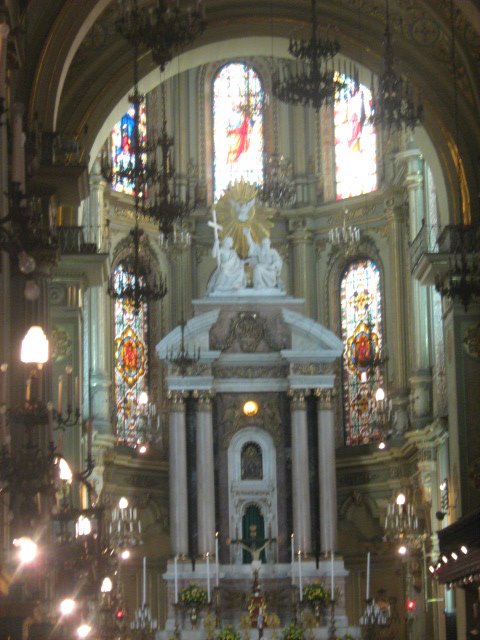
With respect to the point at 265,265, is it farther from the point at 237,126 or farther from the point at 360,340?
the point at 237,126

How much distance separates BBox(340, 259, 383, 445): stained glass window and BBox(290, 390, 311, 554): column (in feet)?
7.08

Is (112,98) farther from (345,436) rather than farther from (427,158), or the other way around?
(345,436)

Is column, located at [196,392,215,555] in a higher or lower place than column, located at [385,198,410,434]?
lower

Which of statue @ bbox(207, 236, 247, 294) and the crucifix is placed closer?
statue @ bbox(207, 236, 247, 294)

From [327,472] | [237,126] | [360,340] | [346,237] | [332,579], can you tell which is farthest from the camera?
[237,126]

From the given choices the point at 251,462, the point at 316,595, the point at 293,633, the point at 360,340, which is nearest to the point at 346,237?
the point at 360,340

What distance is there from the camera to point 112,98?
88.5 feet

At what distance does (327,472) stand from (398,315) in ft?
12.6

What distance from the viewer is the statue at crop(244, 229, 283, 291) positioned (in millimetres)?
36938

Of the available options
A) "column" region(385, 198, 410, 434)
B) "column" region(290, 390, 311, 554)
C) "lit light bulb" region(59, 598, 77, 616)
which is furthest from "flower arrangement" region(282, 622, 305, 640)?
"lit light bulb" region(59, 598, 77, 616)

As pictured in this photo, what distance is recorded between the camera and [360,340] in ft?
126

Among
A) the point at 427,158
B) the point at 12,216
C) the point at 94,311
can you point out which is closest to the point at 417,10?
the point at 427,158

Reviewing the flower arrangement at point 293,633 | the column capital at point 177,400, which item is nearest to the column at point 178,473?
the column capital at point 177,400

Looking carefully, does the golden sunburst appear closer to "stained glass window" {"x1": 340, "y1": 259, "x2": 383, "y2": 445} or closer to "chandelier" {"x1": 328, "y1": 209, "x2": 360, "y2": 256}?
"chandelier" {"x1": 328, "y1": 209, "x2": 360, "y2": 256}
